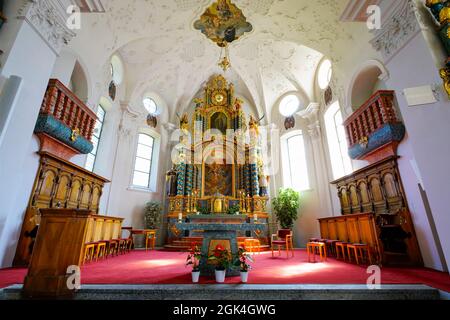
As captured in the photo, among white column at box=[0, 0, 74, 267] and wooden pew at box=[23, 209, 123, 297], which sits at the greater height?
white column at box=[0, 0, 74, 267]

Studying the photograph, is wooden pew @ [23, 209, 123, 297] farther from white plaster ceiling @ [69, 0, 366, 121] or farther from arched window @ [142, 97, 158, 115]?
arched window @ [142, 97, 158, 115]

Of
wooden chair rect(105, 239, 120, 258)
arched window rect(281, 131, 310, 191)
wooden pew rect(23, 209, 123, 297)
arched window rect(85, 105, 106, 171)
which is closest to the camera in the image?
wooden pew rect(23, 209, 123, 297)

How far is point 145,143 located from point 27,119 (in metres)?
7.72

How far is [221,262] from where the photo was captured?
3.47 m

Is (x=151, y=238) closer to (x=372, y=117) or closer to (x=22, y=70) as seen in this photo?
(x=22, y=70)

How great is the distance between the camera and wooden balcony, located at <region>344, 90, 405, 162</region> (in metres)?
5.33

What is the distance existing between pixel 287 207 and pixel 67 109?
8.86m

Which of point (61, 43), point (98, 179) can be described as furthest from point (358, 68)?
point (98, 179)

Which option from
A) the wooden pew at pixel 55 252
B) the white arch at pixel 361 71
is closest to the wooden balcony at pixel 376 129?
the white arch at pixel 361 71

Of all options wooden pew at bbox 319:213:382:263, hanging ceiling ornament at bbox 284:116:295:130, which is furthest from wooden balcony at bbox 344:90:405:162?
hanging ceiling ornament at bbox 284:116:295:130

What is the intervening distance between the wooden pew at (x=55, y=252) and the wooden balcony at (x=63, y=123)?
305 cm

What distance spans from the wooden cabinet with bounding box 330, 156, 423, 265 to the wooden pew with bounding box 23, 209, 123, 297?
619 cm

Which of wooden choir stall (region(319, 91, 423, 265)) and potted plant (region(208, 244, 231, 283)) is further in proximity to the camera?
wooden choir stall (region(319, 91, 423, 265))
